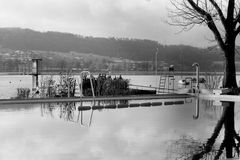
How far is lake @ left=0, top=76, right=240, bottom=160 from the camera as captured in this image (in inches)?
228

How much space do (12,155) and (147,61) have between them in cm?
4411

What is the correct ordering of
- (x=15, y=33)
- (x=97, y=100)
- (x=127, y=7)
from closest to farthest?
1. (x=97, y=100)
2. (x=127, y=7)
3. (x=15, y=33)

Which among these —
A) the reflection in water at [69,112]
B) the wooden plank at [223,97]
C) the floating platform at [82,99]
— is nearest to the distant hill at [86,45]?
the floating platform at [82,99]

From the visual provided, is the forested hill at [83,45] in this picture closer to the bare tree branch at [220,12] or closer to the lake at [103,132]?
the bare tree branch at [220,12]

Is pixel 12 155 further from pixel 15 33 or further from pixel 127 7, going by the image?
pixel 15 33

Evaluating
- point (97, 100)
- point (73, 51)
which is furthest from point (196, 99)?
point (73, 51)

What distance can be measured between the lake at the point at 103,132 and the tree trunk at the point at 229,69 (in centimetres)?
404

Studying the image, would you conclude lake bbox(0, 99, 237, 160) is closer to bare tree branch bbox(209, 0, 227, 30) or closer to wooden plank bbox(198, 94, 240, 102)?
wooden plank bbox(198, 94, 240, 102)

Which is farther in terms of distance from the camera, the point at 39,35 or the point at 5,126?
the point at 39,35

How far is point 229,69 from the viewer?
51.8 feet

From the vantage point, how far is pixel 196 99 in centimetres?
1466

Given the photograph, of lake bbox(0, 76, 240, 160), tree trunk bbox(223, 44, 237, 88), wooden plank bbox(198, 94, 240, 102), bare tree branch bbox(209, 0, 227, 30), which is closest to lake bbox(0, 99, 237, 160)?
lake bbox(0, 76, 240, 160)

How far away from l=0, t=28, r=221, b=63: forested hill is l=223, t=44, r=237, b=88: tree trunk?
3028 centimetres

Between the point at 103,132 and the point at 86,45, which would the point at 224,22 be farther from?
the point at 86,45
